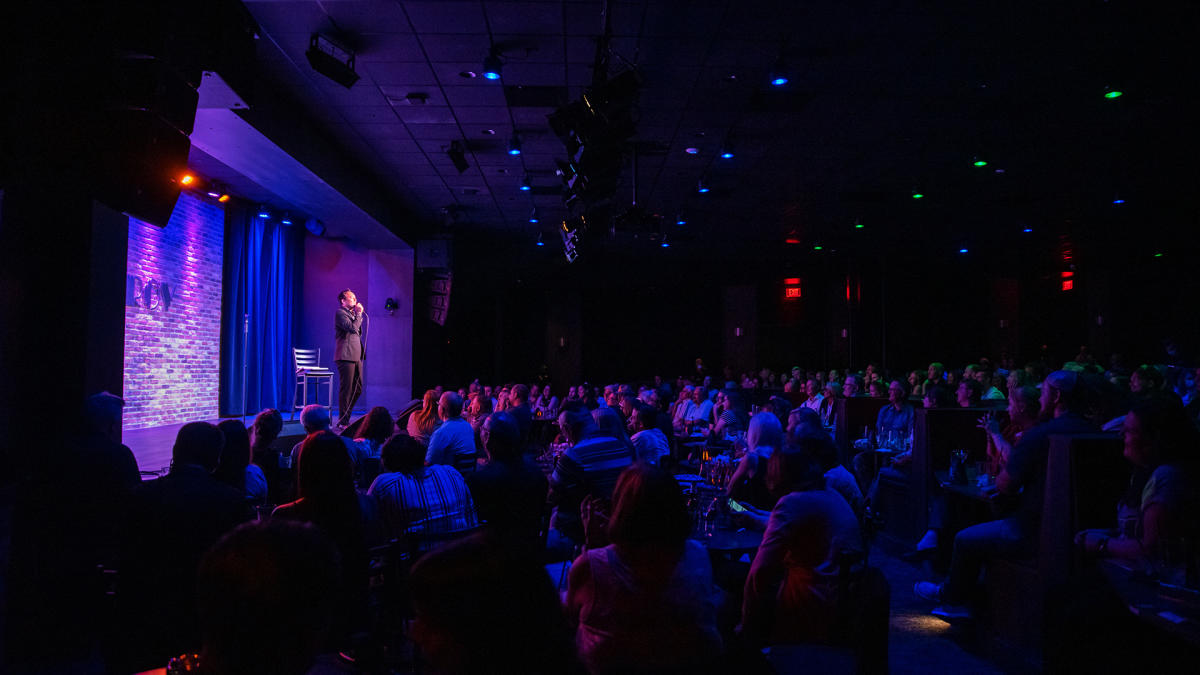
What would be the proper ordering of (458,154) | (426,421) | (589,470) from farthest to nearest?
(458,154) → (426,421) → (589,470)

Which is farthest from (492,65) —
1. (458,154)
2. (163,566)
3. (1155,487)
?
(1155,487)

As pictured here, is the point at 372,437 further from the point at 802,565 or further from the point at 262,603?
the point at 262,603

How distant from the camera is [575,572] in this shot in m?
2.01

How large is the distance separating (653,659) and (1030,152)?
353 inches

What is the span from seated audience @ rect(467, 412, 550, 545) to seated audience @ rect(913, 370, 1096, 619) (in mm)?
2300

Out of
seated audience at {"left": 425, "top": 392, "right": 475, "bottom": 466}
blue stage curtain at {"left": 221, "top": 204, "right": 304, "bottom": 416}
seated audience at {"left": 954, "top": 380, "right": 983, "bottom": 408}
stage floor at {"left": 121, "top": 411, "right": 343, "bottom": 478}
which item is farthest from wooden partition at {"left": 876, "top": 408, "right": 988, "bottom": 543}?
blue stage curtain at {"left": 221, "top": 204, "right": 304, "bottom": 416}

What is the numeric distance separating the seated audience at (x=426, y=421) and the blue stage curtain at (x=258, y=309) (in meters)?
5.54

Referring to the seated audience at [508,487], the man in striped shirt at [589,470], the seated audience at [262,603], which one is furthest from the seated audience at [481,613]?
the man in striped shirt at [589,470]

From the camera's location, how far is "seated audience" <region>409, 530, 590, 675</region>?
47.9 inches

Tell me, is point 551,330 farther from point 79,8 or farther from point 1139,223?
point 79,8

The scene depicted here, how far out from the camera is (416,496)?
11.5 ft

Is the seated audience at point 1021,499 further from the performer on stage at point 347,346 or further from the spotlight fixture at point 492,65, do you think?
the performer on stage at point 347,346

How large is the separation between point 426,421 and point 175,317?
5.44m

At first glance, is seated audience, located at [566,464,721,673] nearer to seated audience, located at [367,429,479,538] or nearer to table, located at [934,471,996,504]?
seated audience, located at [367,429,479,538]
